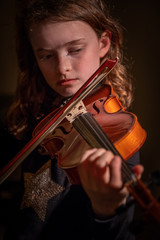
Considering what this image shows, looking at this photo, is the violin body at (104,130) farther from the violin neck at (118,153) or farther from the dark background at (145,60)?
the dark background at (145,60)

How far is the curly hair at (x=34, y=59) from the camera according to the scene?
0.63 metres

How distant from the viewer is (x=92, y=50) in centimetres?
64

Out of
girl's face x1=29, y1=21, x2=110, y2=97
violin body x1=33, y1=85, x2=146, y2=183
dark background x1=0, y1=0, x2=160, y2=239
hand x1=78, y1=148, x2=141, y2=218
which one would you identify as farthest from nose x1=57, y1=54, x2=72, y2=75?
dark background x1=0, y1=0, x2=160, y2=239

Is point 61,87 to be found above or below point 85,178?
above

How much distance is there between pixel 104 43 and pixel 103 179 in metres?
0.47

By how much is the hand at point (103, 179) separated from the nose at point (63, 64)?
0.93 ft

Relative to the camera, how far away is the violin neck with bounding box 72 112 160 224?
0.34 metres

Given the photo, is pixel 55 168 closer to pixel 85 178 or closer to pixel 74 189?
pixel 74 189

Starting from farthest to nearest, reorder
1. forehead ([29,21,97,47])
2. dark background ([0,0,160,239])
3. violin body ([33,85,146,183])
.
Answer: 1. dark background ([0,0,160,239])
2. forehead ([29,21,97,47])
3. violin body ([33,85,146,183])

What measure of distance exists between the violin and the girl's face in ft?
0.22

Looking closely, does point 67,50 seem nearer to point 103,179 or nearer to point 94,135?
point 94,135

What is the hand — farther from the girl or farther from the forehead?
the forehead

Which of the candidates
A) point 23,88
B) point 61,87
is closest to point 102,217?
point 61,87

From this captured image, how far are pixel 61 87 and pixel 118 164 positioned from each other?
350mm
